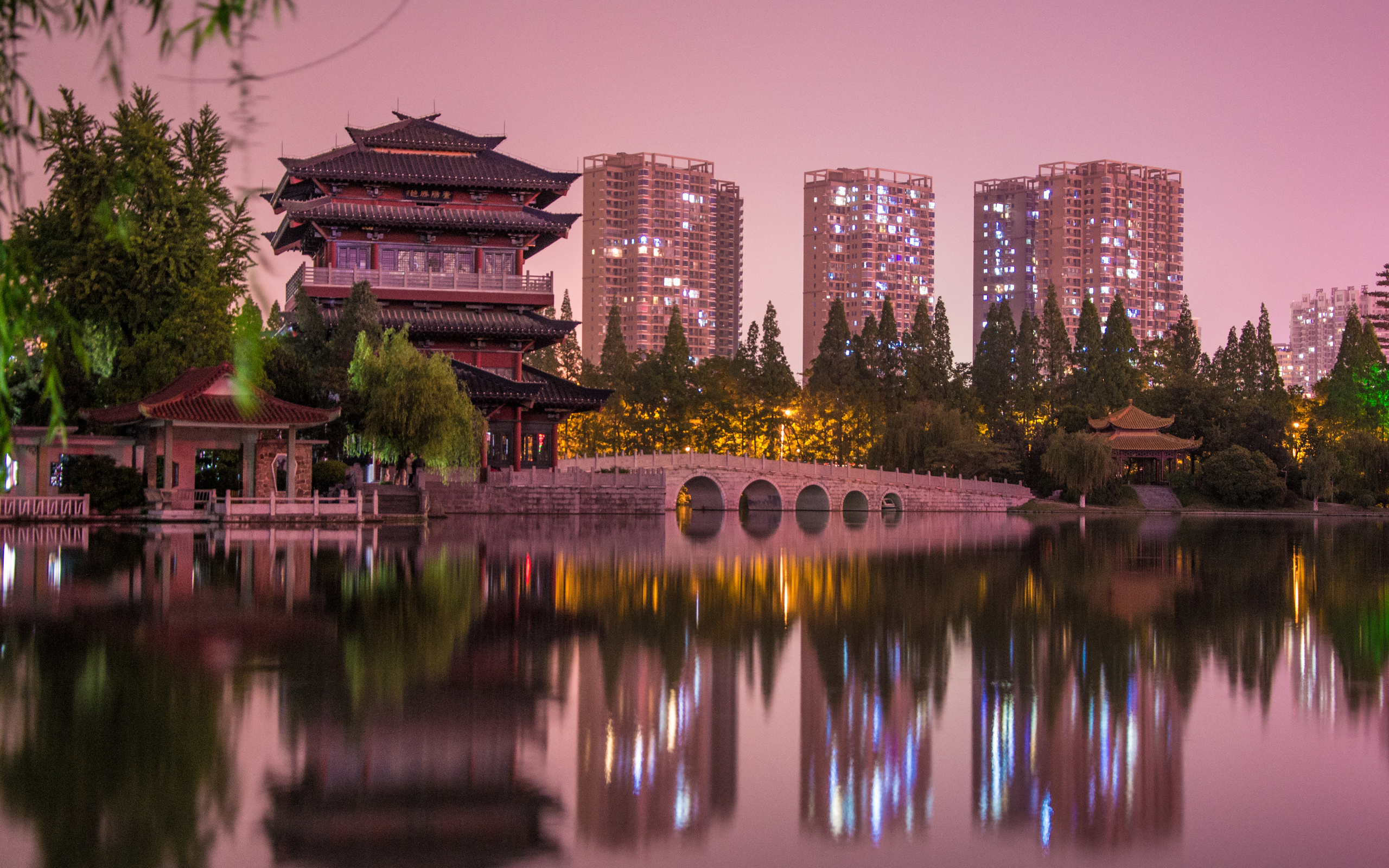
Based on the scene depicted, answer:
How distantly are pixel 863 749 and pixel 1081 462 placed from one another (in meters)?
60.4

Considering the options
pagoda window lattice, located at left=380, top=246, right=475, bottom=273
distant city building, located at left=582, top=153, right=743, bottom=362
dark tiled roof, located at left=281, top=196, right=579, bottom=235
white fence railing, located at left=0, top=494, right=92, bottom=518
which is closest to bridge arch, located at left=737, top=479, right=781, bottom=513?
dark tiled roof, located at left=281, top=196, right=579, bottom=235

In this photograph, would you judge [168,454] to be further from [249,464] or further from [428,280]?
[428,280]

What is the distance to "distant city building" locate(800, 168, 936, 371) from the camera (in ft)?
535

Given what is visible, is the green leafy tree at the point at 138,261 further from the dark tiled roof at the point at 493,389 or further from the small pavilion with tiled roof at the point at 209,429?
the dark tiled roof at the point at 493,389

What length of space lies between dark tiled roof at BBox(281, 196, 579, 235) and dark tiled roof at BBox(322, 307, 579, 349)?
126 inches

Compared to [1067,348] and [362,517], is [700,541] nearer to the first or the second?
[362,517]

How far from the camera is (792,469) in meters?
59.2

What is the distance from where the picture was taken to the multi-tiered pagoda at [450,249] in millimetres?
49438

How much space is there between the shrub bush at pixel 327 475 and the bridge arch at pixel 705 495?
809 inches

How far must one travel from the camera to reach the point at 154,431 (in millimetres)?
35562

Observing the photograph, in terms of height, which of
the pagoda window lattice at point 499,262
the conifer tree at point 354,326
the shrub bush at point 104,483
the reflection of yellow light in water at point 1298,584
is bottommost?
the reflection of yellow light in water at point 1298,584

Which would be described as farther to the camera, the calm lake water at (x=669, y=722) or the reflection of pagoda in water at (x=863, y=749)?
the reflection of pagoda in water at (x=863, y=749)

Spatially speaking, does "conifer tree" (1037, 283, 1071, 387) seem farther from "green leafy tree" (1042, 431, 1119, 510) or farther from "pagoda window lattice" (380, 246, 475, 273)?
"pagoda window lattice" (380, 246, 475, 273)

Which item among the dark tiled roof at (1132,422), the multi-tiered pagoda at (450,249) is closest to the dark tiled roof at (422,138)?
the multi-tiered pagoda at (450,249)
